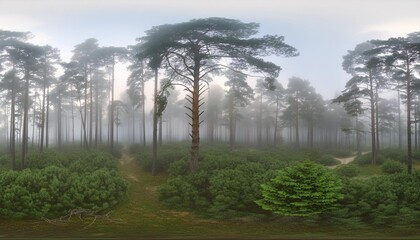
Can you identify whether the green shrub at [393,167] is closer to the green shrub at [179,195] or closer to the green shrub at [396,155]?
the green shrub at [396,155]

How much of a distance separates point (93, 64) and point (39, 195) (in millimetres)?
21836

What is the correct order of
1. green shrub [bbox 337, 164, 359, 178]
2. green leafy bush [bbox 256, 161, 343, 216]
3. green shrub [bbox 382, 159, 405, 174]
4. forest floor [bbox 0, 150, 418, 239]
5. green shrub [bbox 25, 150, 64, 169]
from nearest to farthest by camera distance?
forest floor [bbox 0, 150, 418, 239] < green leafy bush [bbox 256, 161, 343, 216] < green shrub [bbox 25, 150, 64, 169] < green shrub [bbox 337, 164, 359, 178] < green shrub [bbox 382, 159, 405, 174]

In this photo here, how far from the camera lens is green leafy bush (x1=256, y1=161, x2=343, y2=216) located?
12.7 m

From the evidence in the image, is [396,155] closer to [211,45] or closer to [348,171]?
[348,171]

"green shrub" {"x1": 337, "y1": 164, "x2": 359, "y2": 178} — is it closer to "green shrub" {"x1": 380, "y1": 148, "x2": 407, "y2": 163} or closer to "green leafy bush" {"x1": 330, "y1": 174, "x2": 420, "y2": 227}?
"green leafy bush" {"x1": 330, "y1": 174, "x2": 420, "y2": 227}

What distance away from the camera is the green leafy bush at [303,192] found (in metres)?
12.7

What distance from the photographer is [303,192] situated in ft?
42.3

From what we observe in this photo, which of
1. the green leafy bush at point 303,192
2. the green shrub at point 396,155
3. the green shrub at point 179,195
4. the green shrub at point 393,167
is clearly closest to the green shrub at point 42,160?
the green shrub at point 179,195

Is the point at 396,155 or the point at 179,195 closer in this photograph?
the point at 179,195

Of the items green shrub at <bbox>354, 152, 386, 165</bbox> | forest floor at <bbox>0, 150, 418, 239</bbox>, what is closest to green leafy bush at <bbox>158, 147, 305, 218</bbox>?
forest floor at <bbox>0, 150, 418, 239</bbox>

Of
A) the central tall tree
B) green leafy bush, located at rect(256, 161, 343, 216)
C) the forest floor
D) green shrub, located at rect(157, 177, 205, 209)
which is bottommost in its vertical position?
the forest floor

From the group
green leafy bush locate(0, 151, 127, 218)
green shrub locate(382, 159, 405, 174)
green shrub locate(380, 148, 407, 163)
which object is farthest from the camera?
green shrub locate(380, 148, 407, 163)

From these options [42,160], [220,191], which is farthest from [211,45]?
[42,160]

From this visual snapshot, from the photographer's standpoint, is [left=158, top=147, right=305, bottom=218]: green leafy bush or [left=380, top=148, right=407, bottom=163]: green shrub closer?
[left=158, top=147, right=305, bottom=218]: green leafy bush
